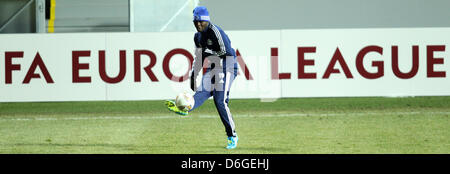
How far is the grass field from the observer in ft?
32.3

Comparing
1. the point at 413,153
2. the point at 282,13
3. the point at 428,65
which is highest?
the point at 282,13

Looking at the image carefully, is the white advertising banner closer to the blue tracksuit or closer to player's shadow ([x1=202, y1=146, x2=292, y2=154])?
the blue tracksuit

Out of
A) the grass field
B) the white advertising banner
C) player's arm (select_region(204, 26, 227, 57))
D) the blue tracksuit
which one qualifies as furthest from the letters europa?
player's arm (select_region(204, 26, 227, 57))

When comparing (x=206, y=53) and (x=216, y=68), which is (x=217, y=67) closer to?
(x=216, y=68)

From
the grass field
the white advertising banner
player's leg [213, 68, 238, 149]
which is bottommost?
the grass field

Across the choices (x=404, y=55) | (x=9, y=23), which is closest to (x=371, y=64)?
(x=404, y=55)

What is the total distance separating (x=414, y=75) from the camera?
15.7m

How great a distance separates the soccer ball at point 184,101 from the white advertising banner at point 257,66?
597cm

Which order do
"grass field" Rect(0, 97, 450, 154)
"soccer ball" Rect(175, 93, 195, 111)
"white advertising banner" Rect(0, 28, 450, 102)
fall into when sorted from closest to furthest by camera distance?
"soccer ball" Rect(175, 93, 195, 111)
"grass field" Rect(0, 97, 450, 154)
"white advertising banner" Rect(0, 28, 450, 102)

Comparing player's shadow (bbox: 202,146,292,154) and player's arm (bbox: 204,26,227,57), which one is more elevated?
player's arm (bbox: 204,26,227,57)

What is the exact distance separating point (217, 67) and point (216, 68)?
19mm

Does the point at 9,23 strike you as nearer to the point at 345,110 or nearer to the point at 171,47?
the point at 171,47

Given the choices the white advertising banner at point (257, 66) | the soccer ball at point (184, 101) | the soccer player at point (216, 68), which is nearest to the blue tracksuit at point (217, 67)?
the soccer player at point (216, 68)

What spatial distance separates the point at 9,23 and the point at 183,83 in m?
6.69
